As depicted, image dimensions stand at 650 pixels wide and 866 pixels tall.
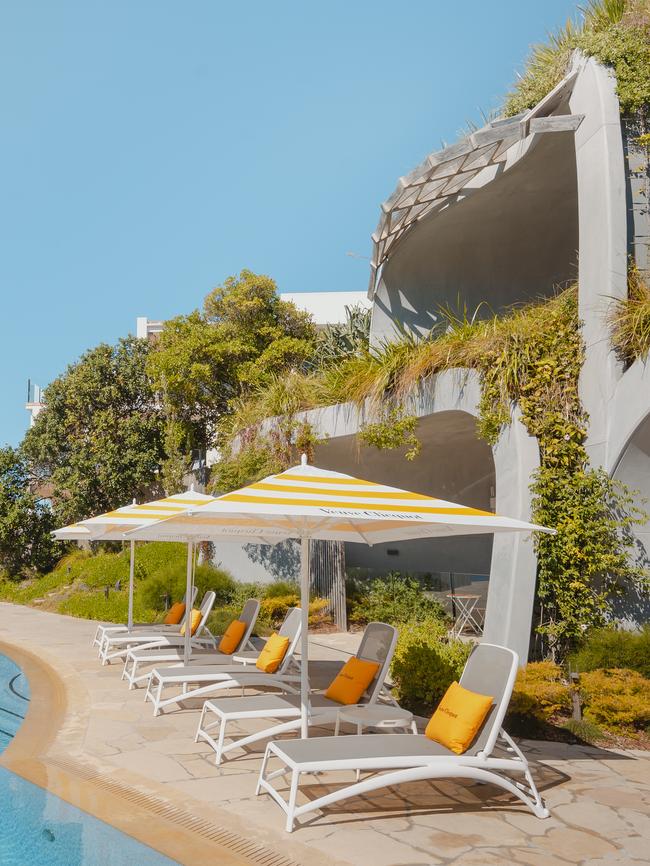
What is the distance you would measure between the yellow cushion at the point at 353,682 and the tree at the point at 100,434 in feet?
69.1

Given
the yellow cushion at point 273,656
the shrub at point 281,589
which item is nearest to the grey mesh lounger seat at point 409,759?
the yellow cushion at point 273,656

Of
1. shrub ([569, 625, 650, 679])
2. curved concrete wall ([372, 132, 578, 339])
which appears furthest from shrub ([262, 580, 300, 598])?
shrub ([569, 625, 650, 679])

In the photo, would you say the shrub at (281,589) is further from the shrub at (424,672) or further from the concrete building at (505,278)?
the shrub at (424,672)

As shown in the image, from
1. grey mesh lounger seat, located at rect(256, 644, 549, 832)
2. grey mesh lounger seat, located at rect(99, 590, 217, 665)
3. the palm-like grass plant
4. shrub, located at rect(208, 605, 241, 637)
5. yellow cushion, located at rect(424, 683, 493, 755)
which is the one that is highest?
the palm-like grass plant

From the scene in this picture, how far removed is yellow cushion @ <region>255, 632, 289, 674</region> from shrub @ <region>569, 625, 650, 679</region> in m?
3.48

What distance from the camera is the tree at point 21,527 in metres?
28.5

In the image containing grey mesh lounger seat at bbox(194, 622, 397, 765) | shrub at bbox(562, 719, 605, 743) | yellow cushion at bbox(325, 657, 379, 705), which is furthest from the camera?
shrub at bbox(562, 719, 605, 743)

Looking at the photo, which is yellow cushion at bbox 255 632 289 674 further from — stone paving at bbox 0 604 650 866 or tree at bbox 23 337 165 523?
tree at bbox 23 337 165 523

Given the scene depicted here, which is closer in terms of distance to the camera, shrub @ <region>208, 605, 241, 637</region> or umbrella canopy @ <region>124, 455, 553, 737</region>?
umbrella canopy @ <region>124, 455, 553, 737</region>

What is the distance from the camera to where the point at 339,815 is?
5.27 metres

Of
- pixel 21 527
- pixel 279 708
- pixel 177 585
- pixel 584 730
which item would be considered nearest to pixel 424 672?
pixel 584 730

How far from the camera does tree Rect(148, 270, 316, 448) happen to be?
900 inches

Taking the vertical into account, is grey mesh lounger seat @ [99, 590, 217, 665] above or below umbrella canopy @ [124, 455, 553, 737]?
below

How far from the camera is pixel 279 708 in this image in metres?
7.07
